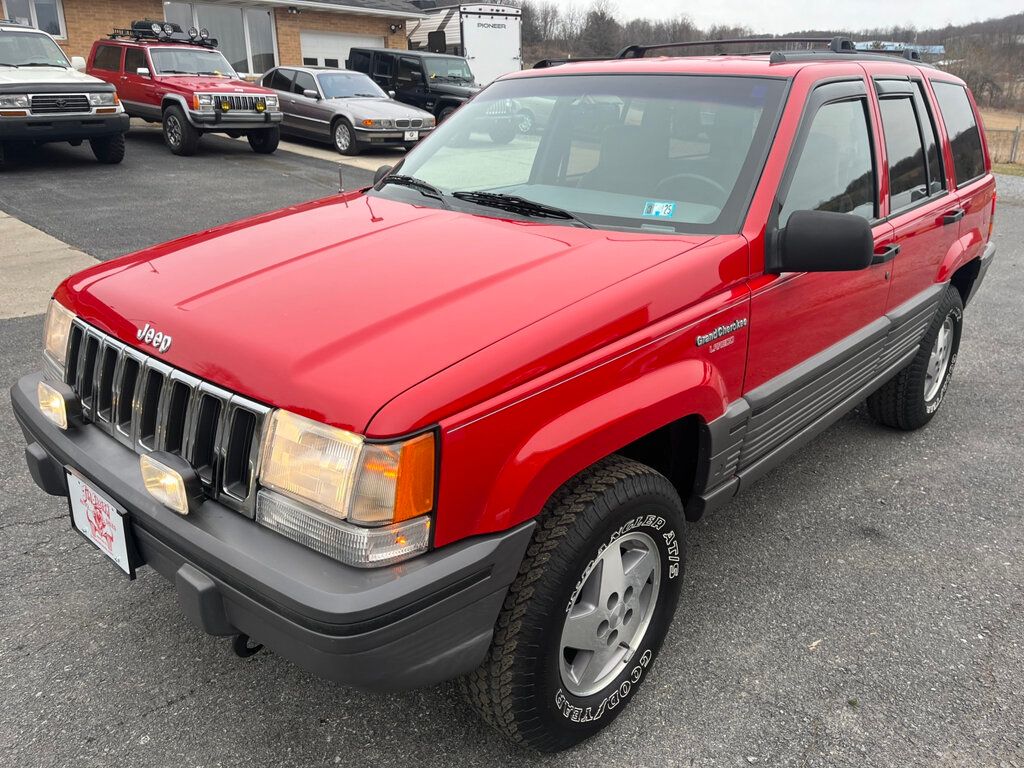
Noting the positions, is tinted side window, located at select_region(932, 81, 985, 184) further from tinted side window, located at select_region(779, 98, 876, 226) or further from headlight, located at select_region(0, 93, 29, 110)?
headlight, located at select_region(0, 93, 29, 110)

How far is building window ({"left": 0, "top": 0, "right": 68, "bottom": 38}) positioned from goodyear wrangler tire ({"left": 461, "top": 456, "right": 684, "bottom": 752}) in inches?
837

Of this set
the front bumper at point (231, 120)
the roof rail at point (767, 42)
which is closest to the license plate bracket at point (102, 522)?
the roof rail at point (767, 42)

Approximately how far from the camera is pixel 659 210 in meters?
2.64

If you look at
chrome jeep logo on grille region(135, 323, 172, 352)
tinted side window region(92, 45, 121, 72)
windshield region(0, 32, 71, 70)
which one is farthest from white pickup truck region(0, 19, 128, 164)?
chrome jeep logo on grille region(135, 323, 172, 352)

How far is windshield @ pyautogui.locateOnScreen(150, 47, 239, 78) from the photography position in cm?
1334

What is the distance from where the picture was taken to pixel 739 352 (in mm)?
2477

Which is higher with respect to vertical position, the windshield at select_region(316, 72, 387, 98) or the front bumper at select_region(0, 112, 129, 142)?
the windshield at select_region(316, 72, 387, 98)

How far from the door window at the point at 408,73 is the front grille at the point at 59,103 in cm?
926

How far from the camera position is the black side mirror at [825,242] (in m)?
2.34

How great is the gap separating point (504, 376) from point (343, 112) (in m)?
13.8

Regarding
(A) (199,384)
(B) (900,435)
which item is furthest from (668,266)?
(B) (900,435)

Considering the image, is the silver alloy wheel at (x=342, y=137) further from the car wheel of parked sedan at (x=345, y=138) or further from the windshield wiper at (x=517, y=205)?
the windshield wiper at (x=517, y=205)

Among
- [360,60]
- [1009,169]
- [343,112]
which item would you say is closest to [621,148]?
[343,112]

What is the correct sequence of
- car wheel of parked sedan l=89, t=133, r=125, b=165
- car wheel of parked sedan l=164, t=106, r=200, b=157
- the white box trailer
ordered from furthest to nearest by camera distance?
the white box trailer, car wheel of parked sedan l=164, t=106, r=200, b=157, car wheel of parked sedan l=89, t=133, r=125, b=165
